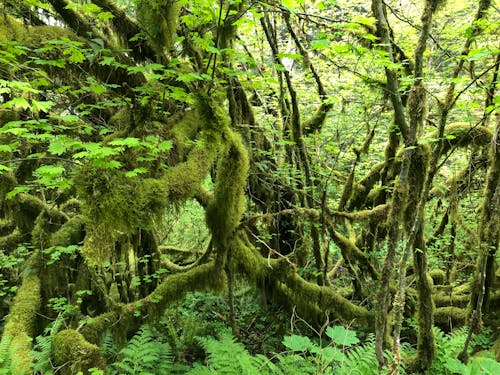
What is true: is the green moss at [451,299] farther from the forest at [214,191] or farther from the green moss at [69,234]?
the green moss at [69,234]

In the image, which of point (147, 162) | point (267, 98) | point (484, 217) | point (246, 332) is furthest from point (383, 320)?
point (267, 98)

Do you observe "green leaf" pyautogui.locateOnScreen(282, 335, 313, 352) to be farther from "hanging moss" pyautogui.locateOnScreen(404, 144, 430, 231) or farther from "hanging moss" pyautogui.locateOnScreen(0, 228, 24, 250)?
"hanging moss" pyautogui.locateOnScreen(0, 228, 24, 250)

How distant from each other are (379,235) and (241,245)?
9.61 feet

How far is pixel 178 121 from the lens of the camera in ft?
12.7

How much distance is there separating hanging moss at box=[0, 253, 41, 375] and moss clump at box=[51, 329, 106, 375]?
0.27m

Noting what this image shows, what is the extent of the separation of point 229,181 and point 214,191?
211 millimetres

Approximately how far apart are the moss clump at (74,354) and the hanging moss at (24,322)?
0.27 meters

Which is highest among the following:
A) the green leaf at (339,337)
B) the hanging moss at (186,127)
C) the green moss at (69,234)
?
Result: the hanging moss at (186,127)

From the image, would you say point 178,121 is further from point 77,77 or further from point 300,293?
point 300,293

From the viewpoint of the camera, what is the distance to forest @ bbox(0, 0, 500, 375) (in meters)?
2.99

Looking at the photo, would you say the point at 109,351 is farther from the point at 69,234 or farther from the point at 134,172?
the point at 134,172

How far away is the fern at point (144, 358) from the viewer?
13.4ft

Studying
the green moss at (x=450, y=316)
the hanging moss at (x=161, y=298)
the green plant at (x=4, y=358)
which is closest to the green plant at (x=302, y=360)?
the hanging moss at (x=161, y=298)

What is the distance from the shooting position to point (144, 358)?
4.06m
